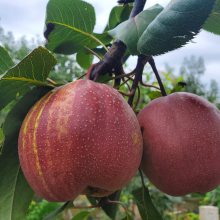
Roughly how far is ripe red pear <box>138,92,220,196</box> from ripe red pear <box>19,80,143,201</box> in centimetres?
6

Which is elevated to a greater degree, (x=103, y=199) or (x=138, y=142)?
(x=138, y=142)

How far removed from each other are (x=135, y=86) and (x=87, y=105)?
16 cm

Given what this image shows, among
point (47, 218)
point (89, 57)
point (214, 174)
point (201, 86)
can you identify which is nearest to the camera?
point (214, 174)

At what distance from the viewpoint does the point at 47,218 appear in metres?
0.78

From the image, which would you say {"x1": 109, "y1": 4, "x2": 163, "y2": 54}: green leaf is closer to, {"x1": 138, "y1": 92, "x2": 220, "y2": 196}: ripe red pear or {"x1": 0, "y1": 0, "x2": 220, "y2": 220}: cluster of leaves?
{"x1": 0, "y1": 0, "x2": 220, "y2": 220}: cluster of leaves

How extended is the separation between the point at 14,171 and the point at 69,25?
27 cm

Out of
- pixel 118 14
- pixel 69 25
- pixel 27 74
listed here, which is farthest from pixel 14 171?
pixel 118 14

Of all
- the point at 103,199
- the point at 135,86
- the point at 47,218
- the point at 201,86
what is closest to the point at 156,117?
the point at 135,86

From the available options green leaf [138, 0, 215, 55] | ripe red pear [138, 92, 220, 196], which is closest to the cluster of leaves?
green leaf [138, 0, 215, 55]

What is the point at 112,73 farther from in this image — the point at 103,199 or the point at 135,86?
the point at 103,199

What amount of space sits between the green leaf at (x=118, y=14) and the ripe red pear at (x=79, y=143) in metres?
0.32

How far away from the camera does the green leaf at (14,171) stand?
664 millimetres

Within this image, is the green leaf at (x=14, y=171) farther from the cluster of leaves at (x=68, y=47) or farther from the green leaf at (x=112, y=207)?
the green leaf at (x=112, y=207)

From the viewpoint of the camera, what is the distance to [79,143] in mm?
544
